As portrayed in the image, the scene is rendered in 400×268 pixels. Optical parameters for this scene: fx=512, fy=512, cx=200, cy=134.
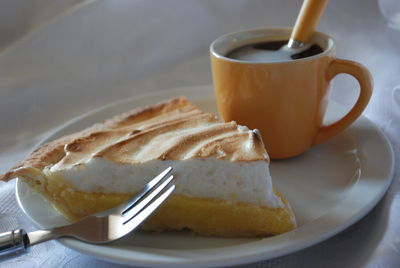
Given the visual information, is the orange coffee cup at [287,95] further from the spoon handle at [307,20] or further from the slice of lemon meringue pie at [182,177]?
the slice of lemon meringue pie at [182,177]

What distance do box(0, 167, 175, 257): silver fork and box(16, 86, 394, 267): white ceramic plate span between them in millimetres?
23

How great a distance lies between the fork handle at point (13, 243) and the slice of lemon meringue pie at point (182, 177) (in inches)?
5.7

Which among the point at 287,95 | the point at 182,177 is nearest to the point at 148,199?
the point at 182,177

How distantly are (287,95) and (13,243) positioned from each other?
682mm

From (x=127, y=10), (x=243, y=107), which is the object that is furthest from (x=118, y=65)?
(x=243, y=107)

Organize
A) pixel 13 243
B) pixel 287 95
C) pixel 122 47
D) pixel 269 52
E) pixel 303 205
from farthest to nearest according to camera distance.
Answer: pixel 122 47 < pixel 269 52 < pixel 287 95 < pixel 303 205 < pixel 13 243

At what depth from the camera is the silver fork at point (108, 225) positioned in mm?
927

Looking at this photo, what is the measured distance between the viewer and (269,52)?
52.2 inches

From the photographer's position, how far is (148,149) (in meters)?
1.08

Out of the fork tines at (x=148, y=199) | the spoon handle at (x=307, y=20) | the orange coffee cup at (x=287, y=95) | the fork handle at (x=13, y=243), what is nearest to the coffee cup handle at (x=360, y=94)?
the orange coffee cup at (x=287, y=95)

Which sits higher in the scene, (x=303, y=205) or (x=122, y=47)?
(x=122, y=47)

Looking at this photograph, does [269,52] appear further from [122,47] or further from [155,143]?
[122,47]

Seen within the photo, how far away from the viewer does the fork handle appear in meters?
0.92

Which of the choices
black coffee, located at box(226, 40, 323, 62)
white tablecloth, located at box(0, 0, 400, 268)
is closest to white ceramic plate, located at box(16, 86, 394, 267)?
black coffee, located at box(226, 40, 323, 62)
